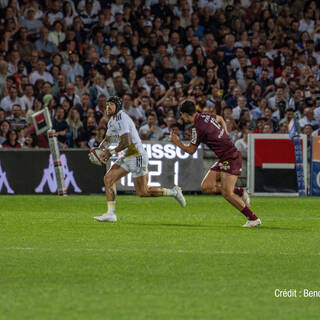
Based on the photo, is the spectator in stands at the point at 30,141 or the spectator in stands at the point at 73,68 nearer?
the spectator in stands at the point at 30,141

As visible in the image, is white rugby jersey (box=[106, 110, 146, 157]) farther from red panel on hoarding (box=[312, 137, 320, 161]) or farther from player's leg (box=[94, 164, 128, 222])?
red panel on hoarding (box=[312, 137, 320, 161])

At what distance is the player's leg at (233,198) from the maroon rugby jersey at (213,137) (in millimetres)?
320

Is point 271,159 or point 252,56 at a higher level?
point 252,56

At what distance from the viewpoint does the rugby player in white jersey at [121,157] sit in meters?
15.4

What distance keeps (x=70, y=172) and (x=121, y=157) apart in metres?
7.69

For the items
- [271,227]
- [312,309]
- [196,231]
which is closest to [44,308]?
[312,309]

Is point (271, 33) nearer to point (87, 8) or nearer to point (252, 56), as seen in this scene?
point (252, 56)

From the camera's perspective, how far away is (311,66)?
2841 cm

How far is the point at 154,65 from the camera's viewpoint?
27.3m

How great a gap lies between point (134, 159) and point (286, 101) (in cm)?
1187

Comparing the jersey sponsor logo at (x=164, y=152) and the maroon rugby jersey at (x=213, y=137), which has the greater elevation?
the maroon rugby jersey at (x=213, y=137)

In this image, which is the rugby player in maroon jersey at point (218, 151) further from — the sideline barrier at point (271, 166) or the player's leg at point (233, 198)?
the sideline barrier at point (271, 166)

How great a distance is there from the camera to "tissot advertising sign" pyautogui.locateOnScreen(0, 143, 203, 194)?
23.1 m

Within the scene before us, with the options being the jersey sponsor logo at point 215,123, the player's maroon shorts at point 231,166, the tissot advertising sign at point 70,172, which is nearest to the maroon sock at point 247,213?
the player's maroon shorts at point 231,166
